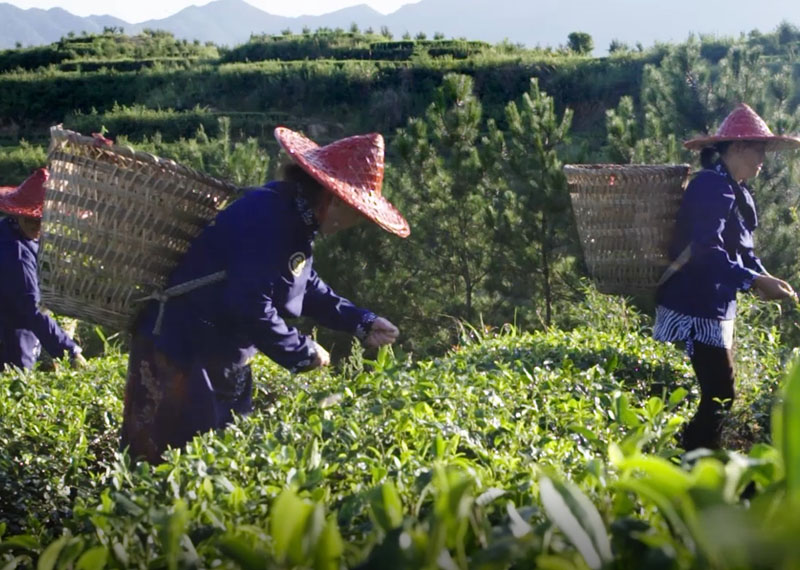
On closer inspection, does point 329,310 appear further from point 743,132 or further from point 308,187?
point 743,132

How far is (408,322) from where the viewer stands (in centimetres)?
932

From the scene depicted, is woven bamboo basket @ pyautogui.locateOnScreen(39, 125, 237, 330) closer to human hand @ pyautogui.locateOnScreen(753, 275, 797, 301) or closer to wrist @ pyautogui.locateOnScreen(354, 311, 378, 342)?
wrist @ pyautogui.locateOnScreen(354, 311, 378, 342)

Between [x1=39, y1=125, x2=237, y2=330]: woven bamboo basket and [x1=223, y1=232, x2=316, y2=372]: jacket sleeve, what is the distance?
0.31m

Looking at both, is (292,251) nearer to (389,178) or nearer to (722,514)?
(722,514)

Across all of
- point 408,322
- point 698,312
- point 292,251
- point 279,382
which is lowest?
point 408,322

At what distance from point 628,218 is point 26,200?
99.9 inches

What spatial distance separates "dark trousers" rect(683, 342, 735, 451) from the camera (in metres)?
4.13

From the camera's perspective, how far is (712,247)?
13.4 feet

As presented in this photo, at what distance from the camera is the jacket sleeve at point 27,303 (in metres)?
5.01

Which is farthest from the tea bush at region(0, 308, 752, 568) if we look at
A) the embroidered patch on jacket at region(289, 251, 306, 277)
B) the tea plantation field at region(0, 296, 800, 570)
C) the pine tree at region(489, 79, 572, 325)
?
the pine tree at region(489, 79, 572, 325)

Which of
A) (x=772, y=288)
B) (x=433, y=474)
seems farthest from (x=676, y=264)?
(x=433, y=474)

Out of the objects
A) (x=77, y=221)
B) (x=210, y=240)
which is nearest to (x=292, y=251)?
(x=210, y=240)

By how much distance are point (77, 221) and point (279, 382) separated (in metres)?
1.53

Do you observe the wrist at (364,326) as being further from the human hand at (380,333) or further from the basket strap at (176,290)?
the basket strap at (176,290)
